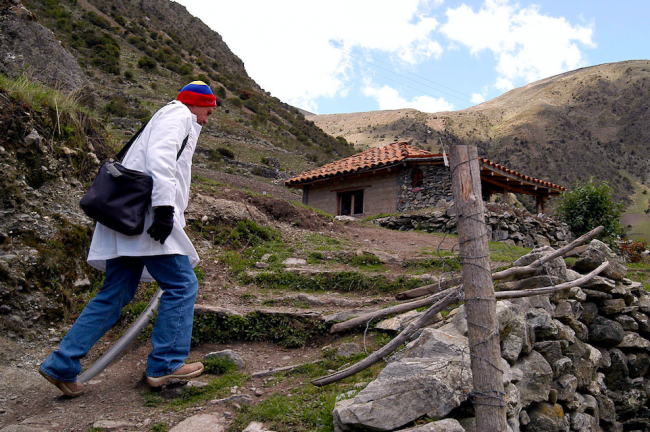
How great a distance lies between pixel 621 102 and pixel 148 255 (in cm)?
7851

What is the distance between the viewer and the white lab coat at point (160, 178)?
2938 millimetres

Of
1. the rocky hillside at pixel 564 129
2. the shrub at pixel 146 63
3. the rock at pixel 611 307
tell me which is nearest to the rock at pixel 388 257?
the rock at pixel 611 307

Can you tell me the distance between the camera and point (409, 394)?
8.89ft

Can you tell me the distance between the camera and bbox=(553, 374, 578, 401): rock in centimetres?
446

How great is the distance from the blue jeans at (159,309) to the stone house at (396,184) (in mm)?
12090

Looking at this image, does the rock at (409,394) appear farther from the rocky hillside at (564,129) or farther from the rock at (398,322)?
the rocky hillside at (564,129)

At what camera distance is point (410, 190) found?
1478cm

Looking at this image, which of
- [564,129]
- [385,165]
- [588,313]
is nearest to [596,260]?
[588,313]

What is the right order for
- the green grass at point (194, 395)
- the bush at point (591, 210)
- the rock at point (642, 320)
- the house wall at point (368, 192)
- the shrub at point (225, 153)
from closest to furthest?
the green grass at point (194, 395)
the rock at point (642, 320)
the bush at point (591, 210)
the house wall at point (368, 192)
the shrub at point (225, 153)

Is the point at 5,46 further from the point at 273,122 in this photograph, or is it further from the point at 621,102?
the point at 621,102

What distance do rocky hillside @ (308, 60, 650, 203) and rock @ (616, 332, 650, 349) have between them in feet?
133

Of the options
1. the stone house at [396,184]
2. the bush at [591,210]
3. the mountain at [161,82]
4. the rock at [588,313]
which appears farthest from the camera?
the mountain at [161,82]

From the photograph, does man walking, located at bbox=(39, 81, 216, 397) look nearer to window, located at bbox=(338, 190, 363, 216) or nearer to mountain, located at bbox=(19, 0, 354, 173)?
window, located at bbox=(338, 190, 363, 216)

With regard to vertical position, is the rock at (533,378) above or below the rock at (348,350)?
below
